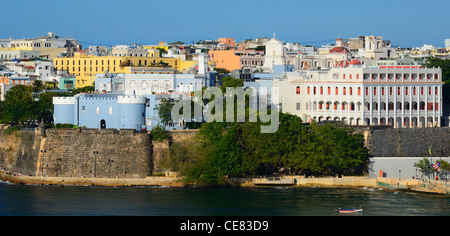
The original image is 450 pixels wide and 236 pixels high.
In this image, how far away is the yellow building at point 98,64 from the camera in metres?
69.4

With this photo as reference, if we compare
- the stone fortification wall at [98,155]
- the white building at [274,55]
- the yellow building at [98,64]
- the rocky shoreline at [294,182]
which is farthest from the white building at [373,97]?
the yellow building at [98,64]

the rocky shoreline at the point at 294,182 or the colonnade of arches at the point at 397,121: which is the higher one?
the colonnade of arches at the point at 397,121

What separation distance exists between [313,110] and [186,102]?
25.1ft

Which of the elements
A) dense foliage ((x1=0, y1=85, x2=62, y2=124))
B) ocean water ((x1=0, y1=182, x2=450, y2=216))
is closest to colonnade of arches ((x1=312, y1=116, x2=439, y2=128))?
ocean water ((x1=0, y1=182, x2=450, y2=216))

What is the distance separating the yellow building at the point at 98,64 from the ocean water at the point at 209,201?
986 inches

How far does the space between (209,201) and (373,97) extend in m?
14.6

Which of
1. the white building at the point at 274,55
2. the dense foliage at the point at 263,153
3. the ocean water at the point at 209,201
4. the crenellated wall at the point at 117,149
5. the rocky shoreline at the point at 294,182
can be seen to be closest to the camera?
the ocean water at the point at 209,201

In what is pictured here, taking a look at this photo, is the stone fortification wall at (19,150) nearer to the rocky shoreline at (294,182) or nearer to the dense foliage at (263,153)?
the rocky shoreline at (294,182)

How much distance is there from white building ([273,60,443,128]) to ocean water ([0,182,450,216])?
918 cm

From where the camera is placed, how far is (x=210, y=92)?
50.9 m

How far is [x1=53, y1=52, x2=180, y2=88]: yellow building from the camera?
69.4 m

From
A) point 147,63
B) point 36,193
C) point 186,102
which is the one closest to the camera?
point 36,193
